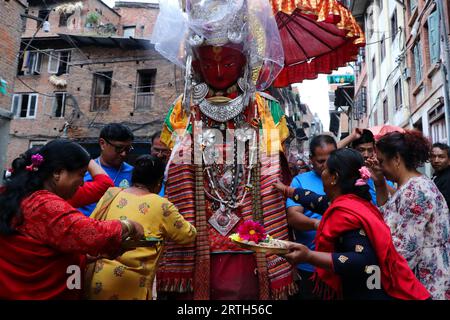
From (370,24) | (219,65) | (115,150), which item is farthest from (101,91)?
(219,65)

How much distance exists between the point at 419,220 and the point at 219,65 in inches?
66.7

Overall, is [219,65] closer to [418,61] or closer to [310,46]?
[310,46]

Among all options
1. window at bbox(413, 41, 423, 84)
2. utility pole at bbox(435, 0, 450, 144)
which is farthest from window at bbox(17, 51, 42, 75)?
utility pole at bbox(435, 0, 450, 144)

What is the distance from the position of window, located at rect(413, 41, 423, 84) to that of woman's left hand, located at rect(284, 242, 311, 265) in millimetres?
12404

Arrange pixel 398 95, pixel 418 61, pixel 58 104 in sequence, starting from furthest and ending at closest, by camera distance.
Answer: pixel 58 104 → pixel 398 95 → pixel 418 61

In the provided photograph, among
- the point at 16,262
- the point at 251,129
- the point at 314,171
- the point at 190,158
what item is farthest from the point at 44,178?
the point at 314,171

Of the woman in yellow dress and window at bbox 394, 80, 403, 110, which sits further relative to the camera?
window at bbox 394, 80, 403, 110

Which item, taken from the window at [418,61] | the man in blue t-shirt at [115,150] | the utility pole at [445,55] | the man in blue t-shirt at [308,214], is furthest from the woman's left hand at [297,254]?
the window at [418,61]

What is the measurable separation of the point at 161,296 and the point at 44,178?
116 centimetres

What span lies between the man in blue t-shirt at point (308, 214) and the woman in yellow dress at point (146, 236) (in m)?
0.74

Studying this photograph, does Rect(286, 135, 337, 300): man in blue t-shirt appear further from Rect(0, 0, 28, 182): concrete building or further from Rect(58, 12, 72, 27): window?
Rect(58, 12, 72, 27): window

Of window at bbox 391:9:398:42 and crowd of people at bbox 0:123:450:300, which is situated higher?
window at bbox 391:9:398:42

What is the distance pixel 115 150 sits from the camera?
10.8ft

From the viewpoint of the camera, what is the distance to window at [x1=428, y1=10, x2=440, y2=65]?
9.75m
